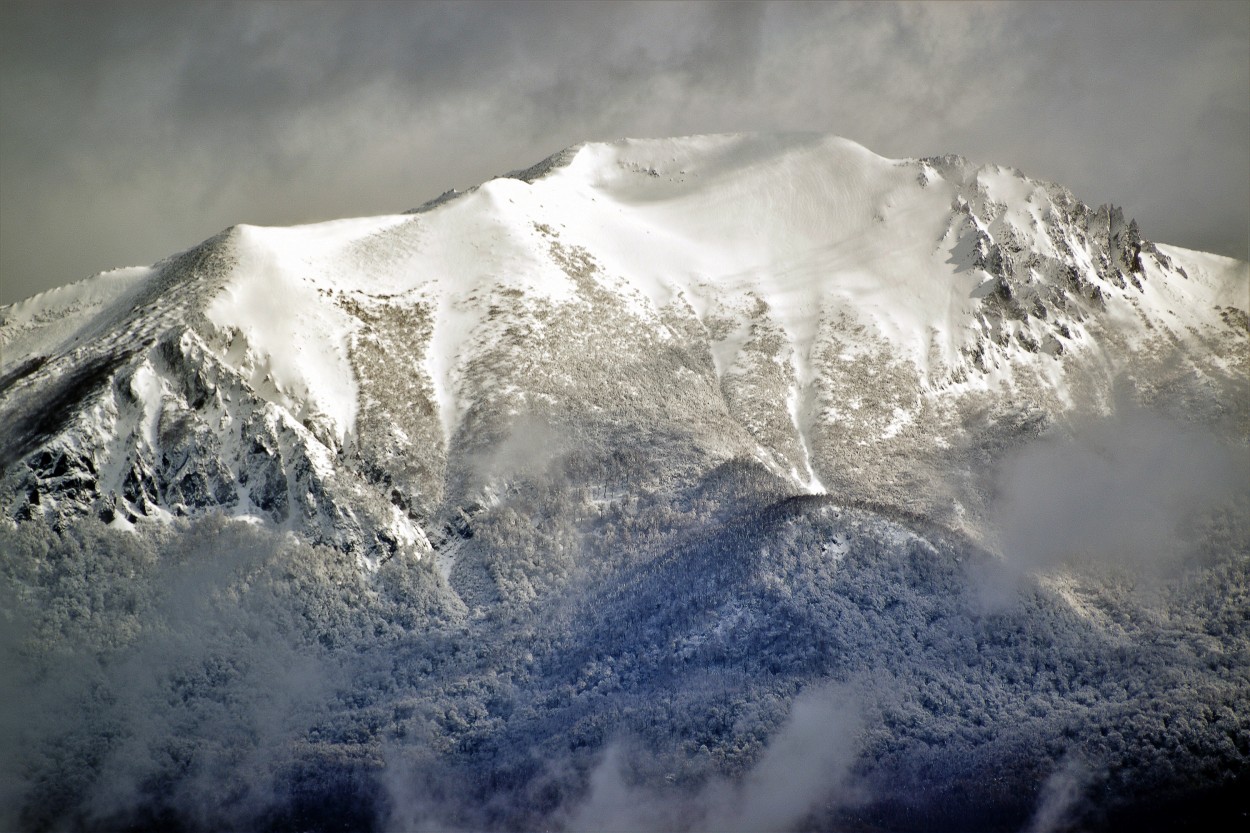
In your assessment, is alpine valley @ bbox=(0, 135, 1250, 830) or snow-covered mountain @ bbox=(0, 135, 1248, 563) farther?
snow-covered mountain @ bbox=(0, 135, 1248, 563)

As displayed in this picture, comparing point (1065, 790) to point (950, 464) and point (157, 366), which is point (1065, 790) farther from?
point (157, 366)

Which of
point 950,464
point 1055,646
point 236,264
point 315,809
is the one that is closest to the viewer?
point 315,809

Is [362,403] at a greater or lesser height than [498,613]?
greater

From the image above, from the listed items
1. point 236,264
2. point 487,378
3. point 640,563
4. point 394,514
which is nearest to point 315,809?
point 394,514

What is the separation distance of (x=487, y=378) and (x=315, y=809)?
6757cm

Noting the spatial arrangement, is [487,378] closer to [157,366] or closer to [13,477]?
[157,366]

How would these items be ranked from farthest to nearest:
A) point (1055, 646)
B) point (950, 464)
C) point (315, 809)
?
point (950, 464)
point (1055, 646)
point (315, 809)

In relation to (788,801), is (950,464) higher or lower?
higher

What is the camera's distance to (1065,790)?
151m

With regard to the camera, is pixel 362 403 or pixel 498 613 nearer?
pixel 498 613

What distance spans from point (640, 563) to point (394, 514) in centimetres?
3523

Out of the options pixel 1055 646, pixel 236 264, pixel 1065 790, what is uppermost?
pixel 236 264

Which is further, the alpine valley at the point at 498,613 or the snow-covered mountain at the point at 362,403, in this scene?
the snow-covered mountain at the point at 362,403

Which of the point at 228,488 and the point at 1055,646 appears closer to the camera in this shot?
the point at 228,488
